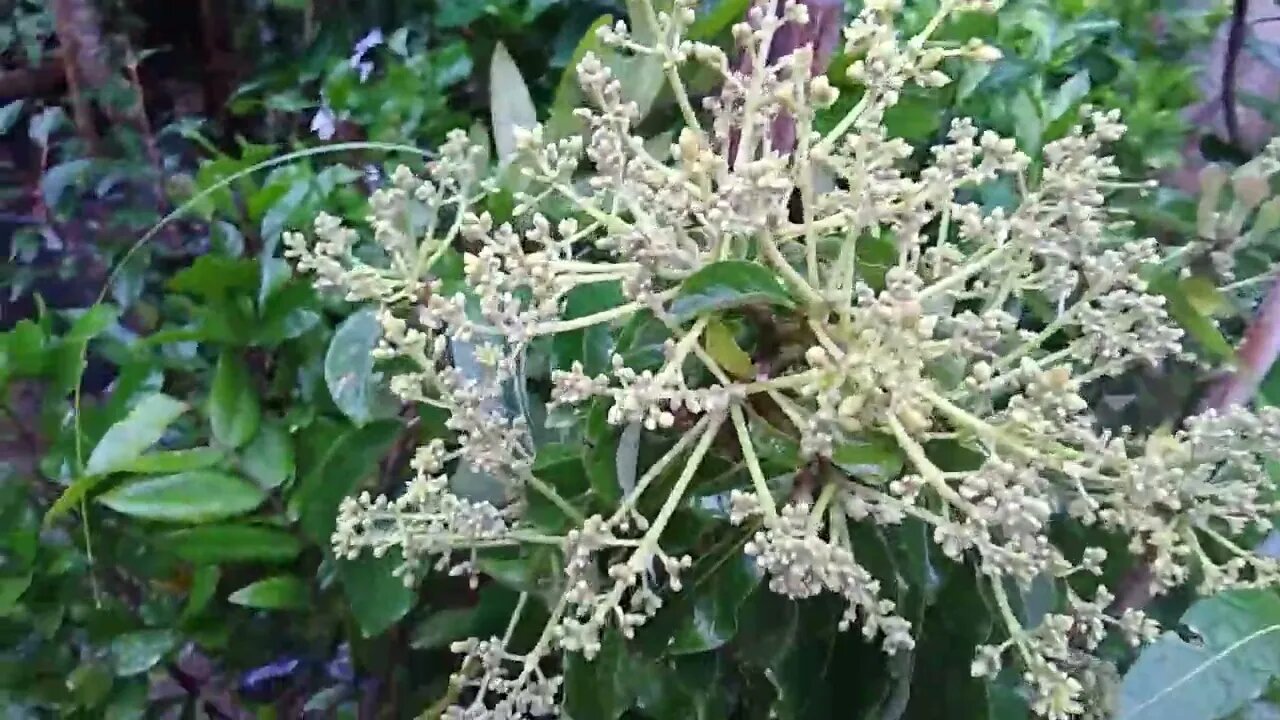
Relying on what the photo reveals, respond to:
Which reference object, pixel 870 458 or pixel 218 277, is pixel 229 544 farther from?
pixel 870 458

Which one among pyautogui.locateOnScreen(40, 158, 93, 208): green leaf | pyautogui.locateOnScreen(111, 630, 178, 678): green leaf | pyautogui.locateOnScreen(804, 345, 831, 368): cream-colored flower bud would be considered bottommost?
pyautogui.locateOnScreen(111, 630, 178, 678): green leaf

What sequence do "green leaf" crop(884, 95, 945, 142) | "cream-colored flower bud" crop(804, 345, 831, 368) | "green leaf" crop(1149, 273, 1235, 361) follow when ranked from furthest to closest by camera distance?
"green leaf" crop(884, 95, 945, 142) < "green leaf" crop(1149, 273, 1235, 361) < "cream-colored flower bud" crop(804, 345, 831, 368)

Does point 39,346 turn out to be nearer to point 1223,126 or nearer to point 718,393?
point 718,393

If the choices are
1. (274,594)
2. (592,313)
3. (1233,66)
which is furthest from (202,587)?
(1233,66)

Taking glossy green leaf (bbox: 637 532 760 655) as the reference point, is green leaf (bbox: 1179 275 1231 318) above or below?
above

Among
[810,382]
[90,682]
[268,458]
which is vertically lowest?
[90,682]

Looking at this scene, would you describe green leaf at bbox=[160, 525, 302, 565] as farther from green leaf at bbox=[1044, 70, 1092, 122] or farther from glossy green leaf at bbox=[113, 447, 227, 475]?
green leaf at bbox=[1044, 70, 1092, 122]

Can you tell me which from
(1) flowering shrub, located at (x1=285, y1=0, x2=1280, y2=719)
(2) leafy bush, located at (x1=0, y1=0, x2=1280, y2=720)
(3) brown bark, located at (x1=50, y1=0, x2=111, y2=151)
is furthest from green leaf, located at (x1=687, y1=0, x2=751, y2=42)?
(3) brown bark, located at (x1=50, y1=0, x2=111, y2=151)
